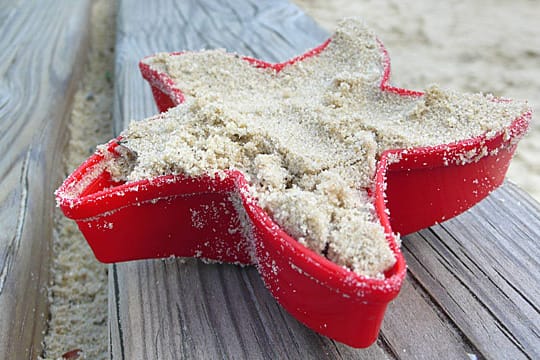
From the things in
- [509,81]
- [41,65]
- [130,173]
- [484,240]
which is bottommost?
[509,81]

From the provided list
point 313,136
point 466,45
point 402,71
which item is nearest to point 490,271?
point 313,136

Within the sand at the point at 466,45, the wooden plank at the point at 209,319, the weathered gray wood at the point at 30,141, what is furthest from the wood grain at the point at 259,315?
the sand at the point at 466,45

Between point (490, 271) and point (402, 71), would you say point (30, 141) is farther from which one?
point (402, 71)

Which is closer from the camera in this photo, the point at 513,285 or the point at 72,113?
the point at 513,285

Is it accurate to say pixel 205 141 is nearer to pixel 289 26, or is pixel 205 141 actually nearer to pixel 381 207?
pixel 381 207

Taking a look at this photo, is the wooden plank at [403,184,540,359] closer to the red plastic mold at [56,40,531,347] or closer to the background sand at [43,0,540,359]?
the red plastic mold at [56,40,531,347]

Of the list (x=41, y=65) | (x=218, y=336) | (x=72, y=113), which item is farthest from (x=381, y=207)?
(x=41, y=65)
